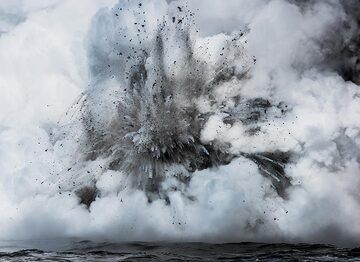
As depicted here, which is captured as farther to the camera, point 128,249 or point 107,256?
point 128,249

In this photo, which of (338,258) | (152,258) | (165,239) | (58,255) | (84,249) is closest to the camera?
(338,258)

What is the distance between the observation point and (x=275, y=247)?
5571 inches

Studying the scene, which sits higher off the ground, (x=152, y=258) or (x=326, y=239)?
(x=326, y=239)

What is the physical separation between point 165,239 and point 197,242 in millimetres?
16880

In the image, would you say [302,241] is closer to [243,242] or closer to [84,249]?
[243,242]

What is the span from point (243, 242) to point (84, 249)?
45755mm

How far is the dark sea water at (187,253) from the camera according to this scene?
119 metres

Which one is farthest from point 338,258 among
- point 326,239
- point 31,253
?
point 31,253

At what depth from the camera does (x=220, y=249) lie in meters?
142

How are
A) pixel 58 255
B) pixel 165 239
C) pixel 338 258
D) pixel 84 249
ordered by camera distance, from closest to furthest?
pixel 338 258 → pixel 58 255 → pixel 84 249 → pixel 165 239

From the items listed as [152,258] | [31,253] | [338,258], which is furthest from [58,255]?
[338,258]

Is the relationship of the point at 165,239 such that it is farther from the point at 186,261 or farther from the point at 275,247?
the point at 186,261

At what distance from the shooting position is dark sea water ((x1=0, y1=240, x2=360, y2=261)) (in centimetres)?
11938

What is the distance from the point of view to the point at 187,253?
433ft
